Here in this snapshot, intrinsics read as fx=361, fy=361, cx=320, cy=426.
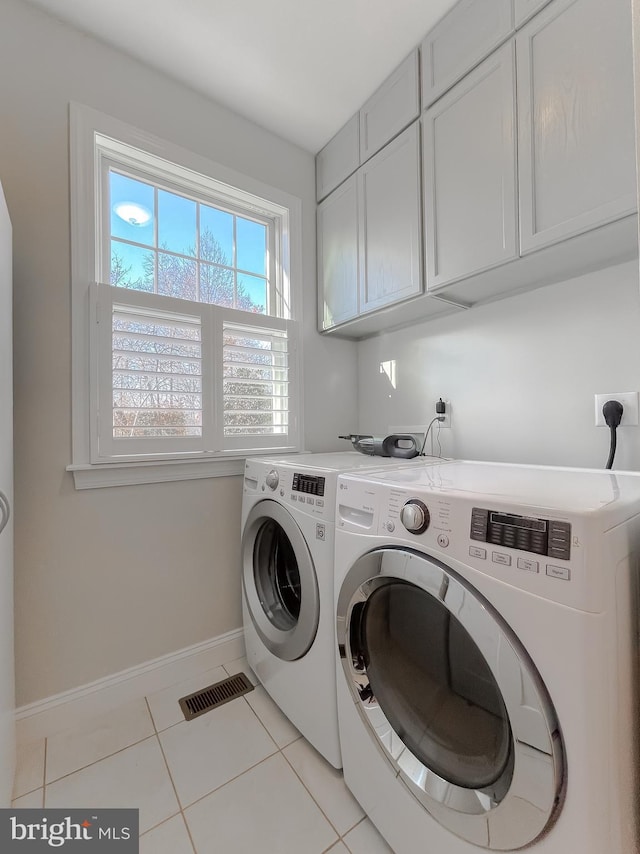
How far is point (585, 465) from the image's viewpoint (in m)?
1.29

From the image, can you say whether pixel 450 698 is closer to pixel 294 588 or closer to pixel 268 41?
pixel 294 588

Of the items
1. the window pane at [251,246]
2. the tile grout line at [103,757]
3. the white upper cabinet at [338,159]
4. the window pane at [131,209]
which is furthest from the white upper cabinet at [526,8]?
the tile grout line at [103,757]

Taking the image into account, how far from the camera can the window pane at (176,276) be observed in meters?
1.69

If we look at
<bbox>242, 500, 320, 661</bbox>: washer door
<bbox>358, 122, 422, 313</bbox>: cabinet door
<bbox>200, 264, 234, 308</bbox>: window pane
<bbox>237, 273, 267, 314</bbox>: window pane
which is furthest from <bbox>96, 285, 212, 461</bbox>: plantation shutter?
<bbox>358, 122, 422, 313</bbox>: cabinet door

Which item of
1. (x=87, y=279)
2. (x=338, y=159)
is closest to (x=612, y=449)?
(x=338, y=159)

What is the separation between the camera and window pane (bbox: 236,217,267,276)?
1950 millimetres

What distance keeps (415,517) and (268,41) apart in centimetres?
191

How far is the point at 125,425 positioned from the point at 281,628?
1.01 metres

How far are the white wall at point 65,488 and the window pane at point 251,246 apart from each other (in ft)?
1.23

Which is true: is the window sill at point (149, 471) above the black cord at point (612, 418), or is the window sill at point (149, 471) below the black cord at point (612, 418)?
below

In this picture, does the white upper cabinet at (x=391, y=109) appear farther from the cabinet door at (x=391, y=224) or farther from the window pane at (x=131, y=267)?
the window pane at (x=131, y=267)

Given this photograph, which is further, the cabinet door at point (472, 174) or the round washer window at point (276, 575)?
the round washer window at point (276, 575)

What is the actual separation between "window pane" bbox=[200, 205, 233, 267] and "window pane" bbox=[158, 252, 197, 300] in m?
0.11

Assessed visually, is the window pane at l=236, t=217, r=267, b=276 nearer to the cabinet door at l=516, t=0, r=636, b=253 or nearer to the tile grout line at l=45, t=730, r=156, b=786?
the cabinet door at l=516, t=0, r=636, b=253
